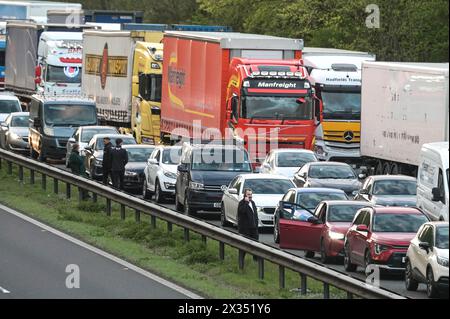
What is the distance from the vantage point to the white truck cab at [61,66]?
63.8 meters

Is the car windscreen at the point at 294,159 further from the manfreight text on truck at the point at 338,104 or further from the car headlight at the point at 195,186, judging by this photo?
the manfreight text on truck at the point at 338,104

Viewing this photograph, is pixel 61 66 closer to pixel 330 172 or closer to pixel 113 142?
pixel 113 142

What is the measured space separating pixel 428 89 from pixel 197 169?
26.7 feet

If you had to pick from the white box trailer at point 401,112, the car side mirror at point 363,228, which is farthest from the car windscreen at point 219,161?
the car side mirror at point 363,228

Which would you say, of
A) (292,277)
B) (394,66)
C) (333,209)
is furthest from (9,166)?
(292,277)

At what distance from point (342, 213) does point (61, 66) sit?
35.3m

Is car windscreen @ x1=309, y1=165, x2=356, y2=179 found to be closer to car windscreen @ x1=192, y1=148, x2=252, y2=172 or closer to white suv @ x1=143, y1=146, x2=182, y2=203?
car windscreen @ x1=192, y1=148, x2=252, y2=172

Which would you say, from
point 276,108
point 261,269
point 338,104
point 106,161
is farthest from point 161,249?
point 338,104

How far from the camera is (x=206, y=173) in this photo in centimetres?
3753

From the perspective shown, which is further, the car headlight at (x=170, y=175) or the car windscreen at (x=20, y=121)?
the car windscreen at (x=20, y=121)

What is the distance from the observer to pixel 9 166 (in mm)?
44875

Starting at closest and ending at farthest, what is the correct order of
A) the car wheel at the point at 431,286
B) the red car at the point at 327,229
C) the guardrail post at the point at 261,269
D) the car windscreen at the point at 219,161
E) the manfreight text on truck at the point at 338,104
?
the car wheel at the point at 431,286, the guardrail post at the point at 261,269, the red car at the point at 327,229, the car windscreen at the point at 219,161, the manfreight text on truck at the point at 338,104

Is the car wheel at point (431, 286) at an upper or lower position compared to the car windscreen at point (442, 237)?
lower

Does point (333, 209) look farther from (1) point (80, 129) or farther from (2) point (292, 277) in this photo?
(1) point (80, 129)
